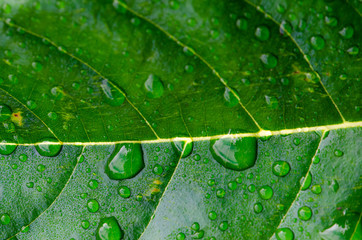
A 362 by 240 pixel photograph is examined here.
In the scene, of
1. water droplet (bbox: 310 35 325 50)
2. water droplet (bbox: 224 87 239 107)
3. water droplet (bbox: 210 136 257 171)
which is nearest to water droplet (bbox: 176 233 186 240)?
water droplet (bbox: 210 136 257 171)

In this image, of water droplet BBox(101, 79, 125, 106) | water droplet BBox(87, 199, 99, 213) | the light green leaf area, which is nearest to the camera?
the light green leaf area

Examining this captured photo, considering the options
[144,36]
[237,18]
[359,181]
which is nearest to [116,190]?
[144,36]

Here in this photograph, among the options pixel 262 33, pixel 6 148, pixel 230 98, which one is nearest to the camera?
pixel 262 33

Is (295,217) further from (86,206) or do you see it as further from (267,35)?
(86,206)

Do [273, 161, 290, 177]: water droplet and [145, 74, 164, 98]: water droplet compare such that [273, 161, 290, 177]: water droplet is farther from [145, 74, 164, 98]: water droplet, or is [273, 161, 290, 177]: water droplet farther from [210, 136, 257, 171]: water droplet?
[145, 74, 164, 98]: water droplet

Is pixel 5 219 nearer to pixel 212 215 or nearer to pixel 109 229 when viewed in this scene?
pixel 109 229

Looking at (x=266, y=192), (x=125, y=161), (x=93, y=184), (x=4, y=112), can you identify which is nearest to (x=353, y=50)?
(x=266, y=192)

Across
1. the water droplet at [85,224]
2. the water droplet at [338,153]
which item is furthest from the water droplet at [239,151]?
the water droplet at [85,224]
